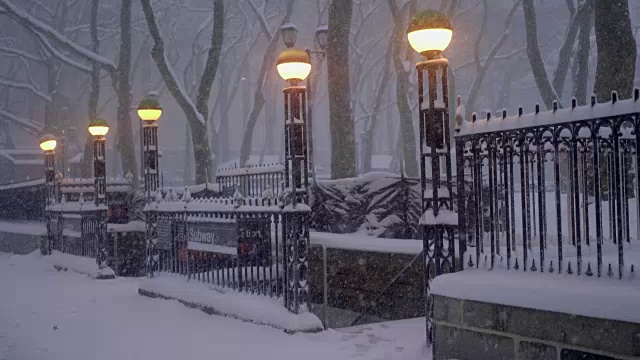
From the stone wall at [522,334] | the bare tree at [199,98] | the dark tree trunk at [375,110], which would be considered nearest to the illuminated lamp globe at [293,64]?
the stone wall at [522,334]

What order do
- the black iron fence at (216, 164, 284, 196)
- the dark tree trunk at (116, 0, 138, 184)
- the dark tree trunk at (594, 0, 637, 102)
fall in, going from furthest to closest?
1. the dark tree trunk at (116, 0, 138, 184)
2. the black iron fence at (216, 164, 284, 196)
3. the dark tree trunk at (594, 0, 637, 102)

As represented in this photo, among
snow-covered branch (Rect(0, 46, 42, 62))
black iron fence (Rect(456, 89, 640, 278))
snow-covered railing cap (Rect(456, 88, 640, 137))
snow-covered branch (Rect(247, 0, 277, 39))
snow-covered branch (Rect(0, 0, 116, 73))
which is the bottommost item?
black iron fence (Rect(456, 89, 640, 278))

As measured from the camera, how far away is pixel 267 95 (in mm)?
46469

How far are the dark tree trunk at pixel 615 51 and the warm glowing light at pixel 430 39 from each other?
570 centimetres

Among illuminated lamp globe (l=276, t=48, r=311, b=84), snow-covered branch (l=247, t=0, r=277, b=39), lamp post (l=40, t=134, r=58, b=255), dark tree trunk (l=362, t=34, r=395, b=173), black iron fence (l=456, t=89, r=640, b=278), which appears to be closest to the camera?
black iron fence (l=456, t=89, r=640, b=278)

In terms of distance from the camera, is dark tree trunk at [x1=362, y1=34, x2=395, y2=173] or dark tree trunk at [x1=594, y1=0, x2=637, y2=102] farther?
dark tree trunk at [x1=362, y1=34, x2=395, y2=173]

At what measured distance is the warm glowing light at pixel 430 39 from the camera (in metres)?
7.44

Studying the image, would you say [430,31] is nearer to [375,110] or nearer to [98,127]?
[98,127]

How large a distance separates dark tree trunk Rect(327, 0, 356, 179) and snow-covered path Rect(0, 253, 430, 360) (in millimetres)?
6616

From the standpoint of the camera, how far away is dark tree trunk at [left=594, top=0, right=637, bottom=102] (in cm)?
1204

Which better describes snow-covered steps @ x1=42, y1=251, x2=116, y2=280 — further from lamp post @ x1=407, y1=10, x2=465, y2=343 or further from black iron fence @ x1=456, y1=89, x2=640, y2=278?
black iron fence @ x1=456, y1=89, x2=640, y2=278

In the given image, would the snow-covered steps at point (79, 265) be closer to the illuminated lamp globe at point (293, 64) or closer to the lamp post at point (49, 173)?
the lamp post at point (49, 173)

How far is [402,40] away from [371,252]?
14370mm

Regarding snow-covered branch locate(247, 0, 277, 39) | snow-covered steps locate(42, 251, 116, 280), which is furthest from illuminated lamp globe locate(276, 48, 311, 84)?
snow-covered branch locate(247, 0, 277, 39)
